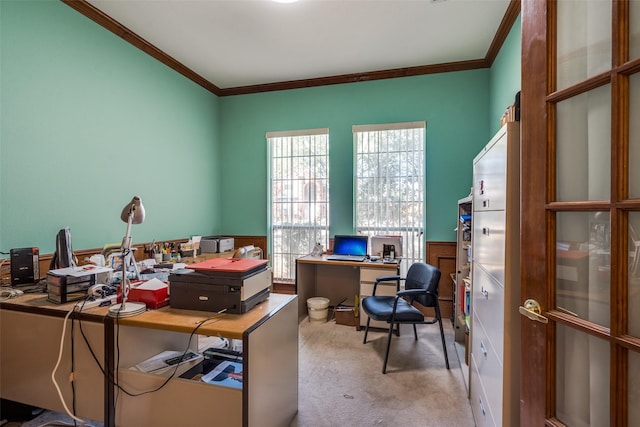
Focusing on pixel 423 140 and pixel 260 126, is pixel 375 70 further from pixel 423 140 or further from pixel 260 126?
pixel 260 126

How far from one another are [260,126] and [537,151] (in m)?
3.77

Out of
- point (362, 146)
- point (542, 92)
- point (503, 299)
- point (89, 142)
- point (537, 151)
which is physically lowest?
point (503, 299)

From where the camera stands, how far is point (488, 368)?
1482 millimetres

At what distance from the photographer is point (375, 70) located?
3.65 m

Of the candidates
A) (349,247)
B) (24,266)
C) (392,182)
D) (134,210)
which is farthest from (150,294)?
(392,182)

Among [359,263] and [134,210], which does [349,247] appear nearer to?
[359,263]

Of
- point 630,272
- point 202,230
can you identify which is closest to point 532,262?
point 630,272

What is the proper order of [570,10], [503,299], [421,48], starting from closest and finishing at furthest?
[570,10] < [503,299] < [421,48]

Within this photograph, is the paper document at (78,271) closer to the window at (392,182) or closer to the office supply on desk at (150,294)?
the office supply on desk at (150,294)

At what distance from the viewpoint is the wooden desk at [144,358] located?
1327 millimetres

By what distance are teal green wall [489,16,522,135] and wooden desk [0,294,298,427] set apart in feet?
8.70

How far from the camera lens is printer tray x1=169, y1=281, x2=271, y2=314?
147 centimetres

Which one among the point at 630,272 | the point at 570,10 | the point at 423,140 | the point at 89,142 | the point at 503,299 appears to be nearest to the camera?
the point at 630,272

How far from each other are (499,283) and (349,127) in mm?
2974
